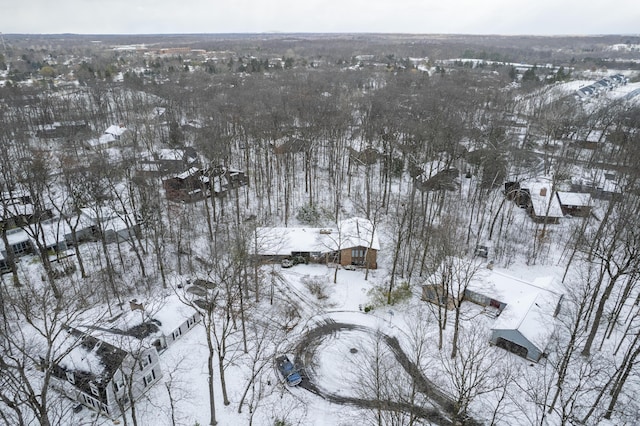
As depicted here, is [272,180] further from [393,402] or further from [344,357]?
[393,402]

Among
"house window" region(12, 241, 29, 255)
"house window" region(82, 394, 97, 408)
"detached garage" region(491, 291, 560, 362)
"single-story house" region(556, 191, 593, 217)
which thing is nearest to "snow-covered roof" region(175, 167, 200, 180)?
"house window" region(12, 241, 29, 255)

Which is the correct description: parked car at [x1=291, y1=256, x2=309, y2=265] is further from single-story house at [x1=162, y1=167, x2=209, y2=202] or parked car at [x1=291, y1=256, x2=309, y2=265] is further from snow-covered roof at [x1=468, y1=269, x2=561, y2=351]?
single-story house at [x1=162, y1=167, x2=209, y2=202]

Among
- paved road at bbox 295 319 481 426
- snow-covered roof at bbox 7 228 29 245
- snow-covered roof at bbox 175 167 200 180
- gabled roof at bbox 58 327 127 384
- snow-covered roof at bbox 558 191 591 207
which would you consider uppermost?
snow-covered roof at bbox 175 167 200 180

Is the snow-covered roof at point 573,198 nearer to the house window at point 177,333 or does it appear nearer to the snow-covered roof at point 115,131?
the house window at point 177,333

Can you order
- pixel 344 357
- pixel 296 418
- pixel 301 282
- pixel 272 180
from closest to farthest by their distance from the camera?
pixel 296 418 → pixel 344 357 → pixel 301 282 → pixel 272 180

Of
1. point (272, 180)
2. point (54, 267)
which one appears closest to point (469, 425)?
point (54, 267)

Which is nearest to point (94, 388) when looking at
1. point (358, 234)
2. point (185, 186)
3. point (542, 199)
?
point (358, 234)

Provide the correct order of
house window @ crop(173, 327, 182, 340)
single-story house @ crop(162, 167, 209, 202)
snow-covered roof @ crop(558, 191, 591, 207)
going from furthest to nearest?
1. single-story house @ crop(162, 167, 209, 202)
2. snow-covered roof @ crop(558, 191, 591, 207)
3. house window @ crop(173, 327, 182, 340)

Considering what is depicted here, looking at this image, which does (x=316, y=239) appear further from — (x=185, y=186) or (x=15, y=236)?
(x=15, y=236)
